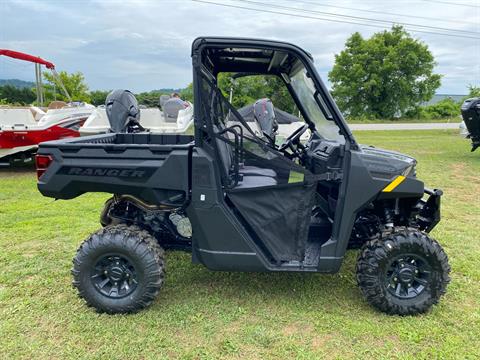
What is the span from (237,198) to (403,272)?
131cm

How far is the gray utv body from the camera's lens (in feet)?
8.84

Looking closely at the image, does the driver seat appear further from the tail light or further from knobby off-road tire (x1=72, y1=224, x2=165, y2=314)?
the tail light

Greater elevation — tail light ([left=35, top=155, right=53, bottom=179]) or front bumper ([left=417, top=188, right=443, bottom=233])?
tail light ([left=35, top=155, right=53, bottom=179])

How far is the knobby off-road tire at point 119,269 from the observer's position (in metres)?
2.80

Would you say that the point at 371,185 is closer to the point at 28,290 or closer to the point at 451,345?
the point at 451,345

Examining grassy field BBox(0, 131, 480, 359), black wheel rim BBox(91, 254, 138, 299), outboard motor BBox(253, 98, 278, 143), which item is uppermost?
outboard motor BBox(253, 98, 278, 143)

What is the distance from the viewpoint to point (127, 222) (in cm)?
329

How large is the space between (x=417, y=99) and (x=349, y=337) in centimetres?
4099

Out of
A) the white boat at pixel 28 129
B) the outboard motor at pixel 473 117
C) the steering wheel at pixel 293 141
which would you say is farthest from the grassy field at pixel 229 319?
the outboard motor at pixel 473 117

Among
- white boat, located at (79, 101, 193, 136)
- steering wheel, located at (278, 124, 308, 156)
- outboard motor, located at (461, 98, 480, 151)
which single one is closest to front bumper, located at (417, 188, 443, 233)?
steering wheel, located at (278, 124, 308, 156)

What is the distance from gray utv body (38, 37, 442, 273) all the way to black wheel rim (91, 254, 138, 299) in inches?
18.8

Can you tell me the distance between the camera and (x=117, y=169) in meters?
2.76

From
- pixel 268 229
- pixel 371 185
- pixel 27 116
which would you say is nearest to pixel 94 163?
pixel 268 229

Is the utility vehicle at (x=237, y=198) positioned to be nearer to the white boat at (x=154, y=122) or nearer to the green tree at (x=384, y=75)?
the white boat at (x=154, y=122)
